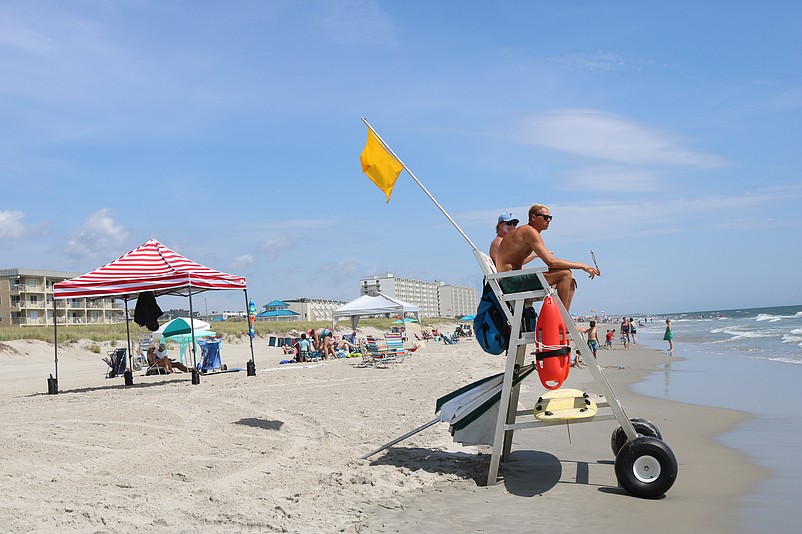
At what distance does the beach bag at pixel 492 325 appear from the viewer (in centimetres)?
505

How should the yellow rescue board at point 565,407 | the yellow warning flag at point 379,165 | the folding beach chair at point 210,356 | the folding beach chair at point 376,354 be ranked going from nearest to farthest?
the yellow rescue board at point 565,407 < the yellow warning flag at point 379,165 < the folding beach chair at point 210,356 < the folding beach chair at point 376,354

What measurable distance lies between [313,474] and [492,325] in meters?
1.78

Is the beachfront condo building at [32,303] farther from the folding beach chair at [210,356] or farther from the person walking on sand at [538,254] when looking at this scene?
the person walking on sand at [538,254]

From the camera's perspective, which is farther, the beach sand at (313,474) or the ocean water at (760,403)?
the ocean water at (760,403)

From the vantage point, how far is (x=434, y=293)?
6585 inches

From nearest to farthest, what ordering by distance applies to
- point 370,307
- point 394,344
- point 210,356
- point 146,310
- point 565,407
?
point 565,407
point 146,310
point 210,356
point 394,344
point 370,307

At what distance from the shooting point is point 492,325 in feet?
16.7

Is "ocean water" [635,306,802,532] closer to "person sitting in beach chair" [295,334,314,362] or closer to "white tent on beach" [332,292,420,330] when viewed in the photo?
"white tent on beach" [332,292,420,330]

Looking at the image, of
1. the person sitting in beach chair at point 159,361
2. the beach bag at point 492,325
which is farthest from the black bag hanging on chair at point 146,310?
the beach bag at point 492,325

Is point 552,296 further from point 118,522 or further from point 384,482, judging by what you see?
point 118,522

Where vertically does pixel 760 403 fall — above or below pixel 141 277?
below

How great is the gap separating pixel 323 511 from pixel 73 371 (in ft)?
55.6

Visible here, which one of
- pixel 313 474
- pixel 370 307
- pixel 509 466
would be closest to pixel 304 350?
pixel 370 307

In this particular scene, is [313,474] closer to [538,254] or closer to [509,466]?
[509,466]
